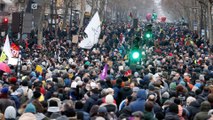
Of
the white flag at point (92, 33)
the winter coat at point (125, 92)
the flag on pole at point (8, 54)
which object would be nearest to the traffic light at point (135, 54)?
the flag on pole at point (8, 54)

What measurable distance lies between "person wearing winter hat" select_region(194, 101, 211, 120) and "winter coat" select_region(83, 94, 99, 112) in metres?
2.62

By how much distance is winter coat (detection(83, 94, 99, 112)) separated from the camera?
12.6 meters

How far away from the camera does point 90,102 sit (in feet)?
41.9

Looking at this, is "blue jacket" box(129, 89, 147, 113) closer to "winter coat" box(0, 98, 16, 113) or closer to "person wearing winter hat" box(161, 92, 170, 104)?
"person wearing winter hat" box(161, 92, 170, 104)

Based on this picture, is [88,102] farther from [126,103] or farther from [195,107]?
[195,107]

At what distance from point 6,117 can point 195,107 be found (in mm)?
4055

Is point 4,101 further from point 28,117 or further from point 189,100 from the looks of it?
point 189,100

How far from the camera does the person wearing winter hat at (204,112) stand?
1084 cm

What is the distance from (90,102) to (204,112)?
2.83 metres

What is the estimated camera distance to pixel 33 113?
34.2 ft

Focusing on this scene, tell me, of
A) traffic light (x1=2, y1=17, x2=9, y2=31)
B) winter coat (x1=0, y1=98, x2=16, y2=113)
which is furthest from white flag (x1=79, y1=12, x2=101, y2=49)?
winter coat (x1=0, y1=98, x2=16, y2=113)

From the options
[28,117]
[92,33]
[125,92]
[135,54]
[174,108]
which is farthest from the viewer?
[92,33]

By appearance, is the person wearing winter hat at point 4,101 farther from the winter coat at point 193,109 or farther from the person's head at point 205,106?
the person's head at point 205,106

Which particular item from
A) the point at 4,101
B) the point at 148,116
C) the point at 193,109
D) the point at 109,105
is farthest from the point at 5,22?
the point at 148,116
